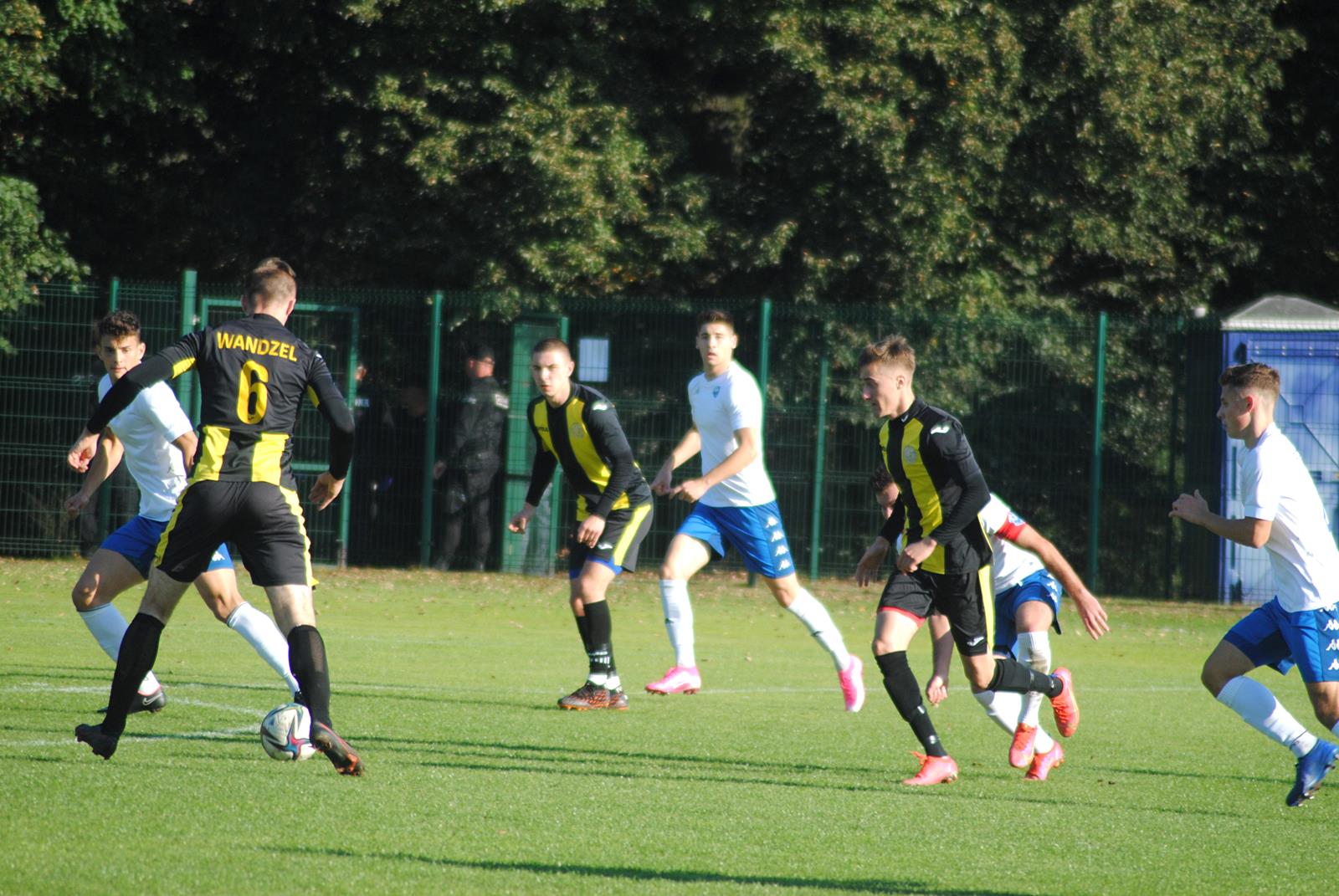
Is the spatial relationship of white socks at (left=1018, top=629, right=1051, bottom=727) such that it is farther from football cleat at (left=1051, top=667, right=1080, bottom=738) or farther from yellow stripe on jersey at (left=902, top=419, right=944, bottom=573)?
yellow stripe on jersey at (left=902, top=419, right=944, bottom=573)

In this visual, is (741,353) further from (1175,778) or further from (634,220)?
(1175,778)

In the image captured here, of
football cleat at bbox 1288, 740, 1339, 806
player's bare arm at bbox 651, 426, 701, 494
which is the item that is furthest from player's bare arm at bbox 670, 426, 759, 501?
football cleat at bbox 1288, 740, 1339, 806

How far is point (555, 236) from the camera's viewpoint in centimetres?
1955

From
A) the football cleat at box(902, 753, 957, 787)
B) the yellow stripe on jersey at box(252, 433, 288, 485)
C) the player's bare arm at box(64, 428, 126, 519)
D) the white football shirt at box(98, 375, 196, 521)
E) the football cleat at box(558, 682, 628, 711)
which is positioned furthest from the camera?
the football cleat at box(558, 682, 628, 711)

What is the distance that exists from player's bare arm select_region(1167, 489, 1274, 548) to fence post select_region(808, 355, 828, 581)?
37.0 feet

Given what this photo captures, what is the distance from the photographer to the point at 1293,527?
22.4ft

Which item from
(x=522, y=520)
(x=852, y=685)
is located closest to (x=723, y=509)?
(x=522, y=520)

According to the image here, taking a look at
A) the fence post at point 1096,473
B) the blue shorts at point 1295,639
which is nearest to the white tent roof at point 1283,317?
the fence post at point 1096,473

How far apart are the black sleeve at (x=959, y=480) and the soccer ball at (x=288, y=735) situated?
283 centimetres

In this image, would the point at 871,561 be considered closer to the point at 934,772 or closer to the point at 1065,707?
the point at 934,772

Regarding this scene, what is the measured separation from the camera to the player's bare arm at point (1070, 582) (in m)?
7.03

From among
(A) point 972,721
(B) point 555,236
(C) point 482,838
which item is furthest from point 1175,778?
(B) point 555,236

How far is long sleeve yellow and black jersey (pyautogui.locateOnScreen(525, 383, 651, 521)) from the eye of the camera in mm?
9344

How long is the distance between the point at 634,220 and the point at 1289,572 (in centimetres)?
1378
